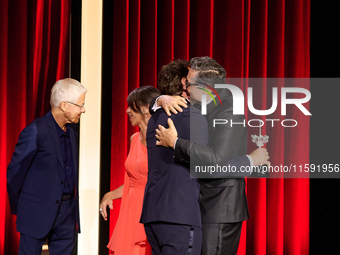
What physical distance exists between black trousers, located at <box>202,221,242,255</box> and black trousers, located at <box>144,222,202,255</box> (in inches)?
11.6

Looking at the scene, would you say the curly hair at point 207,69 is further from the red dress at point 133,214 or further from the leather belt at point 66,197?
the leather belt at point 66,197

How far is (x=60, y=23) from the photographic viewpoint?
3266 mm

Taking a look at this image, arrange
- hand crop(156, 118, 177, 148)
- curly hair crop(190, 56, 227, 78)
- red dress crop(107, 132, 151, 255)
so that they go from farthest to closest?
1. red dress crop(107, 132, 151, 255)
2. curly hair crop(190, 56, 227, 78)
3. hand crop(156, 118, 177, 148)

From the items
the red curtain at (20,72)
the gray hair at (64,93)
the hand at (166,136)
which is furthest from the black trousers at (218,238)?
the red curtain at (20,72)

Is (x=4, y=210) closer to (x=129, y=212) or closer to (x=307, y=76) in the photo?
(x=129, y=212)

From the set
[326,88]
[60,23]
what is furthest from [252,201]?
[60,23]

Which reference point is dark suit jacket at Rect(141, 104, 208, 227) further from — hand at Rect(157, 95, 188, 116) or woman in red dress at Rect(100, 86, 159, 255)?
woman in red dress at Rect(100, 86, 159, 255)

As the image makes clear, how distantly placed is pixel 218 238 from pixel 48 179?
97cm

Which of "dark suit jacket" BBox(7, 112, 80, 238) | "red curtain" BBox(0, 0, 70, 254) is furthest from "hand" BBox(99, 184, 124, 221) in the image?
"red curtain" BBox(0, 0, 70, 254)

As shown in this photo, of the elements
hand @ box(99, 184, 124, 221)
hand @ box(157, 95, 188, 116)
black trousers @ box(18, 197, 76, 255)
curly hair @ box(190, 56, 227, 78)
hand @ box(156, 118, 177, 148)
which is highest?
curly hair @ box(190, 56, 227, 78)

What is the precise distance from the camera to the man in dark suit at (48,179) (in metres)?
2.12

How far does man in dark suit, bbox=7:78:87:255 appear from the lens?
2119 millimetres

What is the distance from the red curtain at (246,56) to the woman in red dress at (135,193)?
832 millimetres

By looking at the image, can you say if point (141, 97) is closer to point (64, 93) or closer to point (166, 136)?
point (64, 93)
